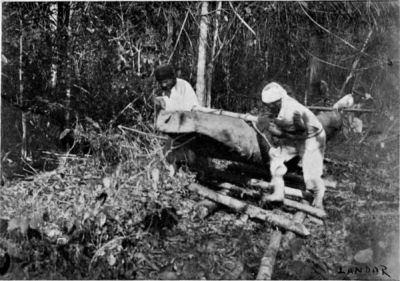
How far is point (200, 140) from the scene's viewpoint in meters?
4.19

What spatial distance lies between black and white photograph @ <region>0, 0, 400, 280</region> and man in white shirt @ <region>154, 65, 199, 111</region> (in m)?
0.02

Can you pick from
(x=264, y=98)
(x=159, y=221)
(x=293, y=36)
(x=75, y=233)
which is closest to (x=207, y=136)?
(x=264, y=98)

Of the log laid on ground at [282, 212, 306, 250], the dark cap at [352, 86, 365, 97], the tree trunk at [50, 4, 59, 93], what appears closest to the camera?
the log laid on ground at [282, 212, 306, 250]

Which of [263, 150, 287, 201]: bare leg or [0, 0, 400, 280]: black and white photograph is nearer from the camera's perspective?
[0, 0, 400, 280]: black and white photograph

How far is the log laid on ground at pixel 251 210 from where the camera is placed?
3.65 meters

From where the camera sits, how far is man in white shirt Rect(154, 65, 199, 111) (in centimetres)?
445

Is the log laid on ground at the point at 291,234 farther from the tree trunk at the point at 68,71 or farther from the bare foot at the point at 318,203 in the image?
the tree trunk at the point at 68,71

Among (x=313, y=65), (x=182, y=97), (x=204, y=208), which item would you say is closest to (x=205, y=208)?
(x=204, y=208)

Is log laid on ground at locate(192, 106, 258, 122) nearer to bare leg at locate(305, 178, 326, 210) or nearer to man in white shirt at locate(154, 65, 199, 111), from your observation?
man in white shirt at locate(154, 65, 199, 111)

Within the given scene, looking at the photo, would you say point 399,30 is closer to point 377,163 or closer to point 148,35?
point 377,163

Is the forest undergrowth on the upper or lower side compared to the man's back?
lower

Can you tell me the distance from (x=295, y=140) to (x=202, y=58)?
116 centimetres

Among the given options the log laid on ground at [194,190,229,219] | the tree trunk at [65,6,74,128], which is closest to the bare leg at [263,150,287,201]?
the log laid on ground at [194,190,229,219]

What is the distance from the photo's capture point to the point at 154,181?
386 cm
